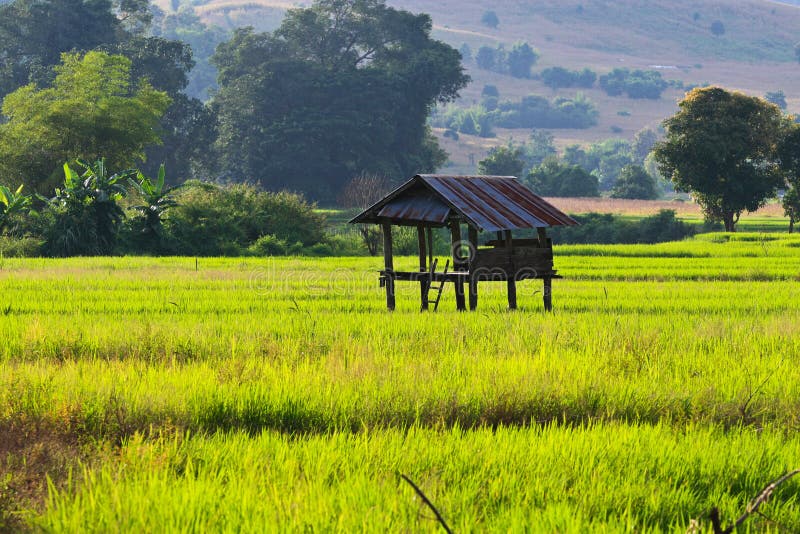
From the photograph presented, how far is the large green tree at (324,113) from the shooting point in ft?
243

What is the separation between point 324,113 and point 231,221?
1532 inches

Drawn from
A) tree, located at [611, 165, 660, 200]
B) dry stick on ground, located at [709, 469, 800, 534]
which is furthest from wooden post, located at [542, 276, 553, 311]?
tree, located at [611, 165, 660, 200]

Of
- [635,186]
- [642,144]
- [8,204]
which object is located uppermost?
[642,144]

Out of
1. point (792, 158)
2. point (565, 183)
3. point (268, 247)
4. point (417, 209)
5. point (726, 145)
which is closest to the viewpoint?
point (417, 209)

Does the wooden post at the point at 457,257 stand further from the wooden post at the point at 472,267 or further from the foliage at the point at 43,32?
the foliage at the point at 43,32

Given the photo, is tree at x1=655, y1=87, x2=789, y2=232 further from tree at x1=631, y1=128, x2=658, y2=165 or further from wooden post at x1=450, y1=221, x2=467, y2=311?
tree at x1=631, y1=128, x2=658, y2=165

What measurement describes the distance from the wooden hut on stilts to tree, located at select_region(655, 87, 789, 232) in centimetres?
3630

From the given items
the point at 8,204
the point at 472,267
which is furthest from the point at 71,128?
the point at 472,267

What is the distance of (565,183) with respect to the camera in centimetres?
9288

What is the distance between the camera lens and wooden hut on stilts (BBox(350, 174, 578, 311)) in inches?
563

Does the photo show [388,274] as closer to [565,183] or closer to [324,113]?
[324,113]

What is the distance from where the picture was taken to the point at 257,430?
24.9ft

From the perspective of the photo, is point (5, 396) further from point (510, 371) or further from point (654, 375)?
point (654, 375)

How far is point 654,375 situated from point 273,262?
2048cm
